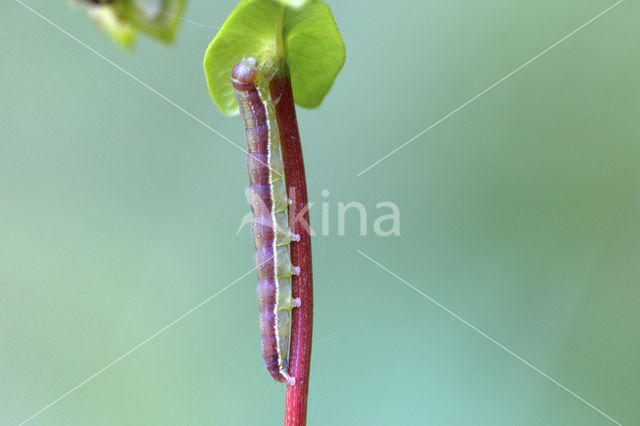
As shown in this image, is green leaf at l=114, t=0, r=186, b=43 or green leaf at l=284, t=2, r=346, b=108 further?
green leaf at l=284, t=2, r=346, b=108

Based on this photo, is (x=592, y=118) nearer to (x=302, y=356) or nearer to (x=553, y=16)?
(x=553, y=16)

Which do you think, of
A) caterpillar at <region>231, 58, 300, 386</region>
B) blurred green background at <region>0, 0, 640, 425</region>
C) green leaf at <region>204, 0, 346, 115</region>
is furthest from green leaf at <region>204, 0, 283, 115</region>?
blurred green background at <region>0, 0, 640, 425</region>

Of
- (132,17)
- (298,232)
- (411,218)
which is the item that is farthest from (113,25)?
(411,218)

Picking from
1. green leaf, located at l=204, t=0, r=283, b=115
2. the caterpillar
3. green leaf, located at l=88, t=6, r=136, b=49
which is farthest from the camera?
Result: the caterpillar

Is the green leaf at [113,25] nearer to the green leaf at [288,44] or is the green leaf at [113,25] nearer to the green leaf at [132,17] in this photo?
the green leaf at [132,17]

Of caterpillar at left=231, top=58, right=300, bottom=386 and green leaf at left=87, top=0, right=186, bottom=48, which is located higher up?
green leaf at left=87, top=0, right=186, bottom=48

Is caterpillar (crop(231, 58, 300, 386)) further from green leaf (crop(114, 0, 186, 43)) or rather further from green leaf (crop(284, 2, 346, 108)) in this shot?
green leaf (crop(114, 0, 186, 43))
